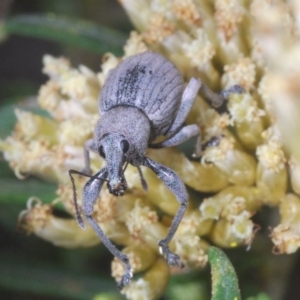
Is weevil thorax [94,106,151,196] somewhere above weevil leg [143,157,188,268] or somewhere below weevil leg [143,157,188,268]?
above

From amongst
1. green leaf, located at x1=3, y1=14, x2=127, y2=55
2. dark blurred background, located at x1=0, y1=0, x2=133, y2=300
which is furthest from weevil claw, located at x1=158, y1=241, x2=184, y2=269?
green leaf, located at x1=3, y1=14, x2=127, y2=55

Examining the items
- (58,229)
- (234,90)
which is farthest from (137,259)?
(234,90)

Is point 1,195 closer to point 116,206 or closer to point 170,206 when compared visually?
point 116,206

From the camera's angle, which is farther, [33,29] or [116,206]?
[33,29]

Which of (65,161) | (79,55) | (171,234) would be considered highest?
(79,55)

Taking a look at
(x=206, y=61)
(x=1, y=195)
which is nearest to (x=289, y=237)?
(x=206, y=61)

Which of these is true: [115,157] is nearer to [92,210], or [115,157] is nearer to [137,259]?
[92,210]

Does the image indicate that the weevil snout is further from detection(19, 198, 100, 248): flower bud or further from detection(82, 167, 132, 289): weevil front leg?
detection(19, 198, 100, 248): flower bud
